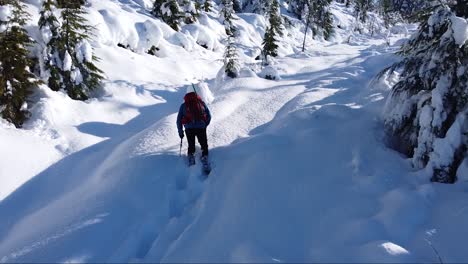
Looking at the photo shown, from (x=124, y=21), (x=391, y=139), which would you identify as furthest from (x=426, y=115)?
(x=124, y=21)

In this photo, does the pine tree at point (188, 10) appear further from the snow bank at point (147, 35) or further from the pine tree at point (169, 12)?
the snow bank at point (147, 35)

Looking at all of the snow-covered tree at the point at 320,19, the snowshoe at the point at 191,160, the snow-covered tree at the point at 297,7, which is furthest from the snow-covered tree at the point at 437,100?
the snow-covered tree at the point at 297,7

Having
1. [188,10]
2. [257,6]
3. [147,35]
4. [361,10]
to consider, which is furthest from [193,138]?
[361,10]

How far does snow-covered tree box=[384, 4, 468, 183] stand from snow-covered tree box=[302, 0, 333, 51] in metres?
33.0

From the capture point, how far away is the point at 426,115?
6.41 meters

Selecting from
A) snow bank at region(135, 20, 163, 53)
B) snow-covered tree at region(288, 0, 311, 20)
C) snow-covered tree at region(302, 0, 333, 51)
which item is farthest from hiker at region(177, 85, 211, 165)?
snow-covered tree at region(288, 0, 311, 20)

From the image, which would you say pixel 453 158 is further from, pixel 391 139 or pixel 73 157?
pixel 73 157

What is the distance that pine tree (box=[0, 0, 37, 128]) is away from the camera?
9352 mm

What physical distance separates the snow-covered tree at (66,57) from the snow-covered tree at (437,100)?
9115 millimetres

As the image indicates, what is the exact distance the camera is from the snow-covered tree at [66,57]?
11141 mm

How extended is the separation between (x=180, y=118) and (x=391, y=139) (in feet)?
14.4

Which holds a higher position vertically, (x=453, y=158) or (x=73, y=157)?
(x=453, y=158)

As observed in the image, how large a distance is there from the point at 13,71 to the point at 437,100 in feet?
31.8

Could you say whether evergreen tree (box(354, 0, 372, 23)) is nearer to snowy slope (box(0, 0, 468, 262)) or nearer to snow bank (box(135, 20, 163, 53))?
snow bank (box(135, 20, 163, 53))
